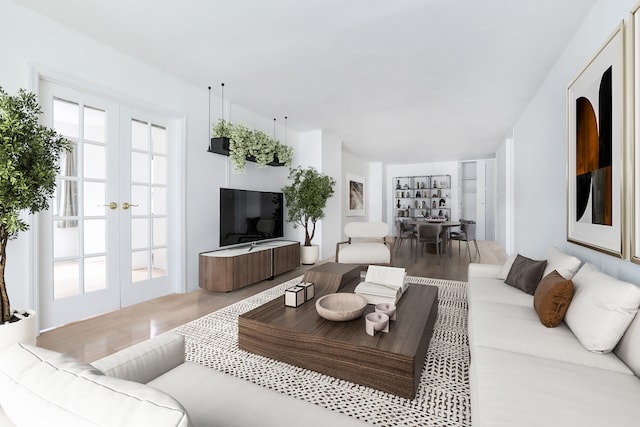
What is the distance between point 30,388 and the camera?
565 mm

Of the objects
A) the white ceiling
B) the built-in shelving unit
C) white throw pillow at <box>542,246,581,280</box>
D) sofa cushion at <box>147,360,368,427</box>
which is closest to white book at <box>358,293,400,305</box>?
white throw pillow at <box>542,246,581,280</box>

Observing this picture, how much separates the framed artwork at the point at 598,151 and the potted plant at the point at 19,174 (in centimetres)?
364

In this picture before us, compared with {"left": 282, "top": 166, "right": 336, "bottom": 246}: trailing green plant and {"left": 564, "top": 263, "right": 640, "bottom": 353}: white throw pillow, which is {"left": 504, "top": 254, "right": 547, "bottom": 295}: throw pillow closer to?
{"left": 564, "top": 263, "right": 640, "bottom": 353}: white throw pillow

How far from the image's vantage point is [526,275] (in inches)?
96.7

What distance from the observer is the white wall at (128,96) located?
8.00 ft

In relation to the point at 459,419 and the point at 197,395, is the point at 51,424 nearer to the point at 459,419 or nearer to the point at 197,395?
the point at 197,395

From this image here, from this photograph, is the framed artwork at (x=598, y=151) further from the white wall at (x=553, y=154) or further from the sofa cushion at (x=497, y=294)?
the sofa cushion at (x=497, y=294)

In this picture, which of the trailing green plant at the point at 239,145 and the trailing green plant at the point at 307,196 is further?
the trailing green plant at the point at 307,196

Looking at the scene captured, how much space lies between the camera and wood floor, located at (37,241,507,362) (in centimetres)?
237

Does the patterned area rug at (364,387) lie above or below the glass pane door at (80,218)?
below

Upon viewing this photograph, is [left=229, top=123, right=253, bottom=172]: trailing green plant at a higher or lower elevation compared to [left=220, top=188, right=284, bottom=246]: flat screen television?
higher

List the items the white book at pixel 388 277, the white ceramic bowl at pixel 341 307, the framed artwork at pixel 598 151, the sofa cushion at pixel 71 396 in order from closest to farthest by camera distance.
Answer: the sofa cushion at pixel 71 396, the framed artwork at pixel 598 151, the white ceramic bowl at pixel 341 307, the white book at pixel 388 277

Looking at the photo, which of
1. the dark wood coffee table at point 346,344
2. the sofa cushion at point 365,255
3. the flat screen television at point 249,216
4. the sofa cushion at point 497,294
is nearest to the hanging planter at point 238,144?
the flat screen television at point 249,216

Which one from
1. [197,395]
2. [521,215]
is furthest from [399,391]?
[521,215]
